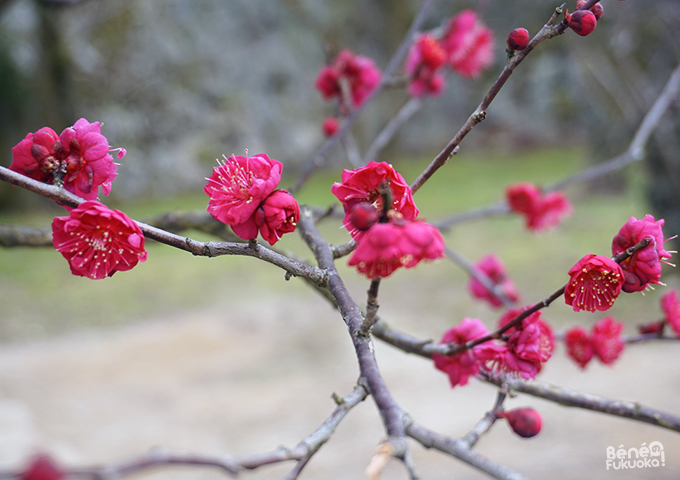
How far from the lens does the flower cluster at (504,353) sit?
43 centimetres

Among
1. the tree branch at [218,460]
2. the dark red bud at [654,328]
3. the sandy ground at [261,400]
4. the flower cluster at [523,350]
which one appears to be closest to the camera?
the tree branch at [218,460]

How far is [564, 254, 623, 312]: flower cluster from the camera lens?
0.36 meters

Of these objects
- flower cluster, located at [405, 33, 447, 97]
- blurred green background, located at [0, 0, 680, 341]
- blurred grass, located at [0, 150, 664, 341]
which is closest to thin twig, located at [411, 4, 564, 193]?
flower cluster, located at [405, 33, 447, 97]

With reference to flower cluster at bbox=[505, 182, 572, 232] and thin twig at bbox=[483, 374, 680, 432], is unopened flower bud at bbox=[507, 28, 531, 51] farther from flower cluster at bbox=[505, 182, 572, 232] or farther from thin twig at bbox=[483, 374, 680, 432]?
flower cluster at bbox=[505, 182, 572, 232]

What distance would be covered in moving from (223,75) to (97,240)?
3.44 m

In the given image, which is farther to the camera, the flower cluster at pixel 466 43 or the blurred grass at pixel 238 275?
the blurred grass at pixel 238 275

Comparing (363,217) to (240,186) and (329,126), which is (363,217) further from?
(329,126)

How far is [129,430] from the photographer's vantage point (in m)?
1.36

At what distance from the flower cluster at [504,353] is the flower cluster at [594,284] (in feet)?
0.16

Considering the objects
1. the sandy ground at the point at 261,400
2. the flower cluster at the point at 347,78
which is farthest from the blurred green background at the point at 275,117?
the flower cluster at the point at 347,78

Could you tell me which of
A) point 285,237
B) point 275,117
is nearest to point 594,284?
point 285,237

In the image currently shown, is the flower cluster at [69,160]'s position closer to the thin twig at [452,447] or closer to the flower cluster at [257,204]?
the flower cluster at [257,204]

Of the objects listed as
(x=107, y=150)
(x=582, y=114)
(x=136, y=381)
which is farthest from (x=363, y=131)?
(x=107, y=150)

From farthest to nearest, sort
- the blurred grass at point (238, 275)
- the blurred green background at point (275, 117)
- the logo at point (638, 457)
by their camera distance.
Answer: the blurred green background at point (275, 117) < the blurred grass at point (238, 275) < the logo at point (638, 457)
